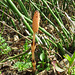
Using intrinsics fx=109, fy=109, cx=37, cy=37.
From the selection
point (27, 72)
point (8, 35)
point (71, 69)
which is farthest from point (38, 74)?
point (8, 35)

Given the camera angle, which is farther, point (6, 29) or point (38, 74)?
point (6, 29)

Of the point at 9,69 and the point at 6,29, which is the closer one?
the point at 9,69

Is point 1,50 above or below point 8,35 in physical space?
below

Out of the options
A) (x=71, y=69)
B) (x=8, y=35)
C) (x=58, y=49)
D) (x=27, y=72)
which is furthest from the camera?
(x=8, y=35)

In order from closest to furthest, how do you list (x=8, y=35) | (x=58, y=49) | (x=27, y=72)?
(x=27, y=72) → (x=58, y=49) → (x=8, y=35)

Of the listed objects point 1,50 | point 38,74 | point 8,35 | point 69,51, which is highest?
point 8,35

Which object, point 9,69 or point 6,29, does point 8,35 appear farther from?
point 9,69

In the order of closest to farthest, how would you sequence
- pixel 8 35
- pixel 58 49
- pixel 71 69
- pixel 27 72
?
pixel 71 69 → pixel 27 72 → pixel 58 49 → pixel 8 35

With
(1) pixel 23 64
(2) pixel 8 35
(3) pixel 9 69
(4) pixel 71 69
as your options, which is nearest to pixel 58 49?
(4) pixel 71 69

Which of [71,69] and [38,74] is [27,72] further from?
[71,69]
